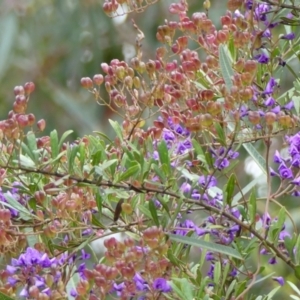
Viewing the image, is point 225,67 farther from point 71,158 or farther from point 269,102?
point 71,158

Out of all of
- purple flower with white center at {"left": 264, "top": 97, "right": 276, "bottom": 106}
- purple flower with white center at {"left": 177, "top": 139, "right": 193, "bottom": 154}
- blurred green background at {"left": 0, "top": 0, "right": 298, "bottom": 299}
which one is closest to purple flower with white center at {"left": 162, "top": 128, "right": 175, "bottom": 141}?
purple flower with white center at {"left": 177, "top": 139, "right": 193, "bottom": 154}

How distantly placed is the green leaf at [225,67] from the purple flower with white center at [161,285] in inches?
8.9

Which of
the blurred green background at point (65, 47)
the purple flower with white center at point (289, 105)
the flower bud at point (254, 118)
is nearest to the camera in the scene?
the flower bud at point (254, 118)

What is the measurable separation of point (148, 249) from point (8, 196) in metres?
0.16

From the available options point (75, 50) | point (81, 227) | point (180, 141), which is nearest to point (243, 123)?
point (180, 141)

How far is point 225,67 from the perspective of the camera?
0.81 m

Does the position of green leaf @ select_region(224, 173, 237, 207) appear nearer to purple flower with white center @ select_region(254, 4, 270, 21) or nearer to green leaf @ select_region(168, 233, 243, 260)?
green leaf @ select_region(168, 233, 243, 260)

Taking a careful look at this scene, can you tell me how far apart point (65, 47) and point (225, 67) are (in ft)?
9.06

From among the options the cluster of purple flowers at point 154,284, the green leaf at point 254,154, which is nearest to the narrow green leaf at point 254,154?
the green leaf at point 254,154

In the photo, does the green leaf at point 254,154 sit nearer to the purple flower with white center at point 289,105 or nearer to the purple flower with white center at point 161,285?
the purple flower with white center at point 289,105

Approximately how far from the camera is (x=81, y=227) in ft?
2.43

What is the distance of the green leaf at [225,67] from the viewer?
80 centimetres

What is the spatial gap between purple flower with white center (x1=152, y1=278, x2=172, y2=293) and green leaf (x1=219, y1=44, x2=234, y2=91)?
23cm

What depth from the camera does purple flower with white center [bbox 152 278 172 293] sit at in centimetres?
70
